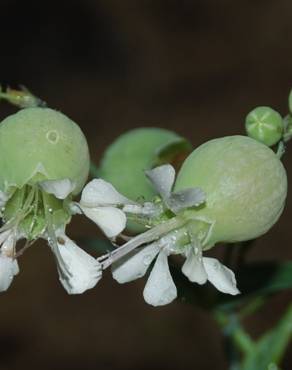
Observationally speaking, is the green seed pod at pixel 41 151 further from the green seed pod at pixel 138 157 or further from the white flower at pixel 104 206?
the green seed pod at pixel 138 157

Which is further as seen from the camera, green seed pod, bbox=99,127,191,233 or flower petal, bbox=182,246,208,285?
green seed pod, bbox=99,127,191,233

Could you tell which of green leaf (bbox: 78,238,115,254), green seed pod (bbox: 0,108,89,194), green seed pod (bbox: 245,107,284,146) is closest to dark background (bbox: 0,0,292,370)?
green leaf (bbox: 78,238,115,254)

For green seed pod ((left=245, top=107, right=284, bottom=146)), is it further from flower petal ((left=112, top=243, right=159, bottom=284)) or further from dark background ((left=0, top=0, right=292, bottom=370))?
dark background ((left=0, top=0, right=292, bottom=370))

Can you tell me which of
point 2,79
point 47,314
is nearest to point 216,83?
point 2,79

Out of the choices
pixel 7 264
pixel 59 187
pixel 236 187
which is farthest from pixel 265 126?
pixel 7 264

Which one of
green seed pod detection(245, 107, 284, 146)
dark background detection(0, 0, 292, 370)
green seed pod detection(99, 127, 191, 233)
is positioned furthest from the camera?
dark background detection(0, 0, 292, 370)

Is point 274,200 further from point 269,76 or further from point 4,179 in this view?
point 269,76

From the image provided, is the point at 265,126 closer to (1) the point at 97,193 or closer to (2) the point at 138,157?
(1) the point at 97,193
